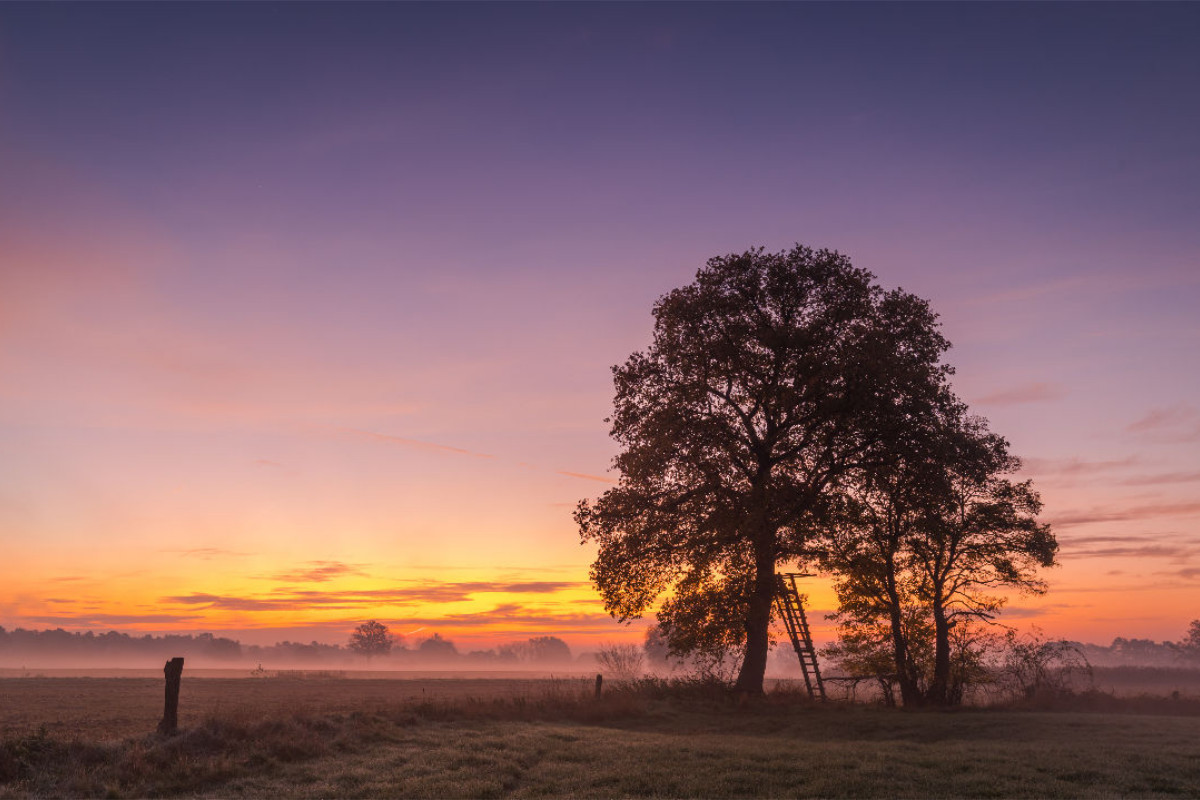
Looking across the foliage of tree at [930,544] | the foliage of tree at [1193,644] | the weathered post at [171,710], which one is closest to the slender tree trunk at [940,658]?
the foliage of tree at [930,544]

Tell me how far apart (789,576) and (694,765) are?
2101 cm

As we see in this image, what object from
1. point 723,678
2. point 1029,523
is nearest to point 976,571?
point 1029,523

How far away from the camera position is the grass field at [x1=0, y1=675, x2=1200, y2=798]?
1529cm

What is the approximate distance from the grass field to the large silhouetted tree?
639 centimetres

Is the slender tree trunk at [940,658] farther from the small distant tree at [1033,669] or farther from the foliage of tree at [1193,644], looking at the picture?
the foliage of tree at [1193,644]

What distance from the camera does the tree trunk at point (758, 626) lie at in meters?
32.3

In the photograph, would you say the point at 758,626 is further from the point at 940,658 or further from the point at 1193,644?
the point at 1193,644

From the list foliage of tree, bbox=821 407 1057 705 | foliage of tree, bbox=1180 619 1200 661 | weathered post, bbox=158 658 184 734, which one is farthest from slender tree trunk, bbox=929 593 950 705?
foliage of tree, bbox=1180 619 1200 661

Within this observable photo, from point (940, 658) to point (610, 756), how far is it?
817 inches

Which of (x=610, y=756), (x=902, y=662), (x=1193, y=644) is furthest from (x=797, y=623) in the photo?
(x=1193, y=644)

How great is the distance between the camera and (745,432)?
33.5m

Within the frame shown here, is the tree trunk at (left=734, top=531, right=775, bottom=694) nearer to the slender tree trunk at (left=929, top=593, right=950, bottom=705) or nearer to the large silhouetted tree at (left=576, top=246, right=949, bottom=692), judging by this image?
the large silhouetted tree at (left=576, top=246, right=949, bottom=692)

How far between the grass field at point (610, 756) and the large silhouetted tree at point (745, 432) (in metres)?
6.39

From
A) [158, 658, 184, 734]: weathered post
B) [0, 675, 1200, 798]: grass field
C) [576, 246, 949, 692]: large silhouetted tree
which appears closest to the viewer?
[0, 675, 1200, 798]: grass field
